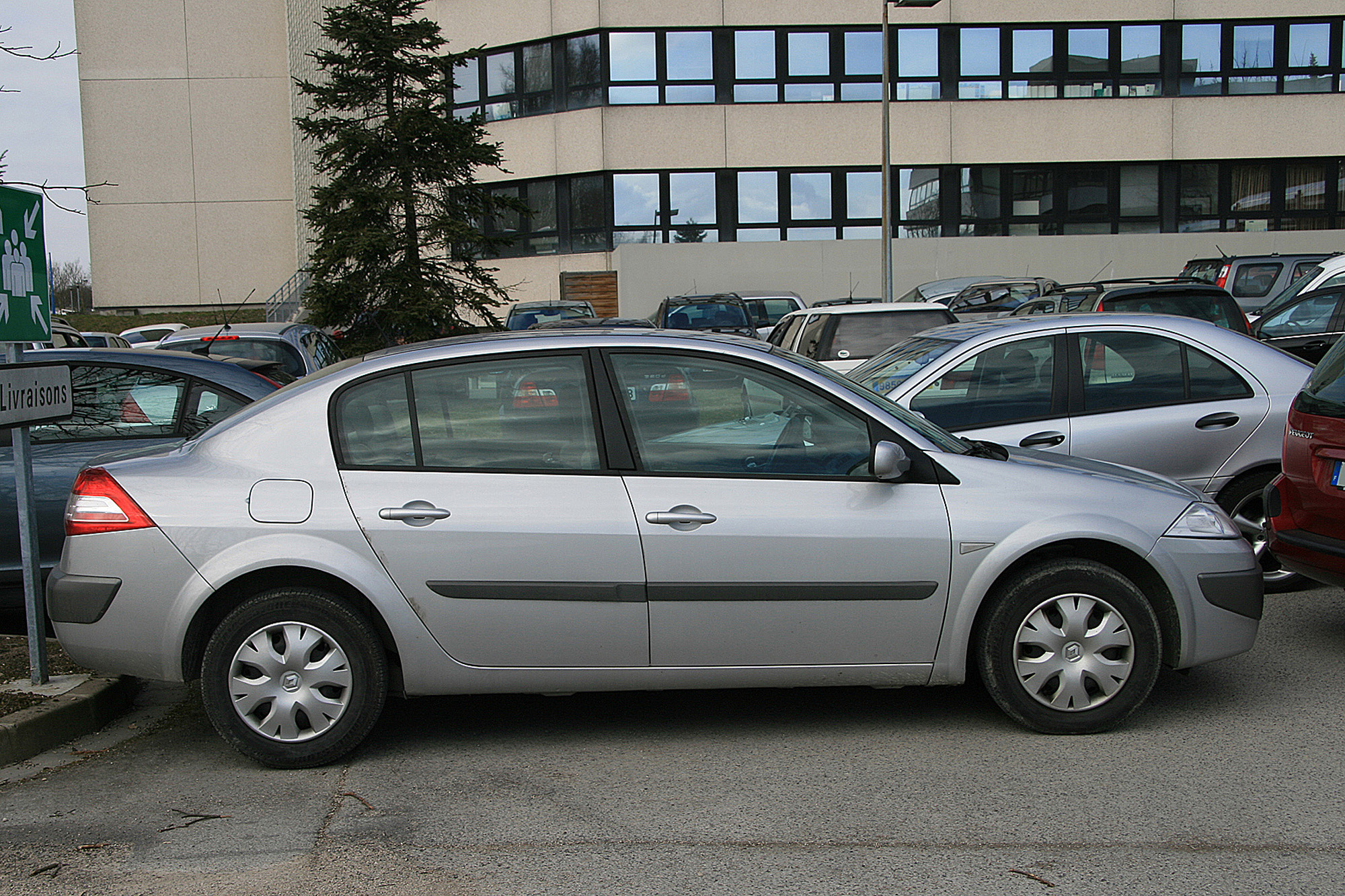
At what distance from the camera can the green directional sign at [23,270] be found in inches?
206

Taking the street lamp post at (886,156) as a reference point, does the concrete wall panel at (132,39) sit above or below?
above

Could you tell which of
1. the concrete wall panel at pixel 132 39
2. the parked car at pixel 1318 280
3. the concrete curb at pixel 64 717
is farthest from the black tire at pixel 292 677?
the concrete wall panel at pixel 132 39

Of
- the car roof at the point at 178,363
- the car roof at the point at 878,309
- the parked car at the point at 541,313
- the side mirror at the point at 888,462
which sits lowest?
the side mirror at the point at 888,462

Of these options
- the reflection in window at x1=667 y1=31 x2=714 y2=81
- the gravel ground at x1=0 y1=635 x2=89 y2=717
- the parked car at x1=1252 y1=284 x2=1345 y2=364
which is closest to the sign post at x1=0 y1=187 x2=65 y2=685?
the gravel ground at x1=0 y1=635 x2=89 y2=717

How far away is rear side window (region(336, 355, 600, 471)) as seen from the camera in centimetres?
463

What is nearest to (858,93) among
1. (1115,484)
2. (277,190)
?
(277,190)

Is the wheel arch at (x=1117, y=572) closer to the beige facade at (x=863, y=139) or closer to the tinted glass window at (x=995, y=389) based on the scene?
the tinted glass window at (x=995, y=389)

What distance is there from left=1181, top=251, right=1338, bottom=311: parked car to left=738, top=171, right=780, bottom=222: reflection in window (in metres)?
14.2

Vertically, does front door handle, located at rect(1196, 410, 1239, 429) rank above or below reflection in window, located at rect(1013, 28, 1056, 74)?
below

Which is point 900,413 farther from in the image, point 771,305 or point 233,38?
point 233,38

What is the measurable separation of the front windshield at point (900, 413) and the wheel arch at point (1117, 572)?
1.64 ft

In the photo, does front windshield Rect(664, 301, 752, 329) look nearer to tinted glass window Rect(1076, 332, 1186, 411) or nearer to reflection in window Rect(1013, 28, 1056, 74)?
tinted glass window Rect(1076, 332, 1186, 411)

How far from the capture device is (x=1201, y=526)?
479 cm

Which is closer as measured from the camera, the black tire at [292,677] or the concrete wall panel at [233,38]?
the black tire at [292,677]
